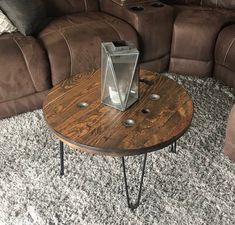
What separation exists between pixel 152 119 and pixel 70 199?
548 millimetres

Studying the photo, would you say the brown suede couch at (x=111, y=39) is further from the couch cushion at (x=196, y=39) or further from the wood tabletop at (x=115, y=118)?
the wood tabletop at (x=115, y=118)

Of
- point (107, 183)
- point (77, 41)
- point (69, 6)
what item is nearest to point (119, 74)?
point (107, 183)

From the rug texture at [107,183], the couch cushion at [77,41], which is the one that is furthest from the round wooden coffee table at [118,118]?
the couch cushion at [77,41]

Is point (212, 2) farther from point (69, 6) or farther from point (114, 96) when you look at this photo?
point (114, 96)

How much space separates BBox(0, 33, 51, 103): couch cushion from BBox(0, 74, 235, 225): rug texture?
21cm

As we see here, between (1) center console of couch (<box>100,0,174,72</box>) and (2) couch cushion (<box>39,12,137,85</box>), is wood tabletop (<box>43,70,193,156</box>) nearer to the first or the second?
(2) couch cushion (<box>39,12,137,85</box>)

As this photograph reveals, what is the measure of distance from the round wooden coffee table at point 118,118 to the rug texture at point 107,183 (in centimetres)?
11

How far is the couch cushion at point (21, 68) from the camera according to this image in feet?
6.05

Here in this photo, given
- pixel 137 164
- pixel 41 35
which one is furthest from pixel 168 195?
pixel 41 35

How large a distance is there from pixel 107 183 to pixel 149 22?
3.82ft

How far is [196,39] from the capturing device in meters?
2.30

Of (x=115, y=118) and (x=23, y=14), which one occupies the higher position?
(x=23, y=14)

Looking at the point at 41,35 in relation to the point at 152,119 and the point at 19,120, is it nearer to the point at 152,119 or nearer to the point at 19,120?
the point at 19,120

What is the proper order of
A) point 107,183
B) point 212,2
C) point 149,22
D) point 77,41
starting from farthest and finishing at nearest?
point 212,2
point 149,22
point 77,41
point 107,183
